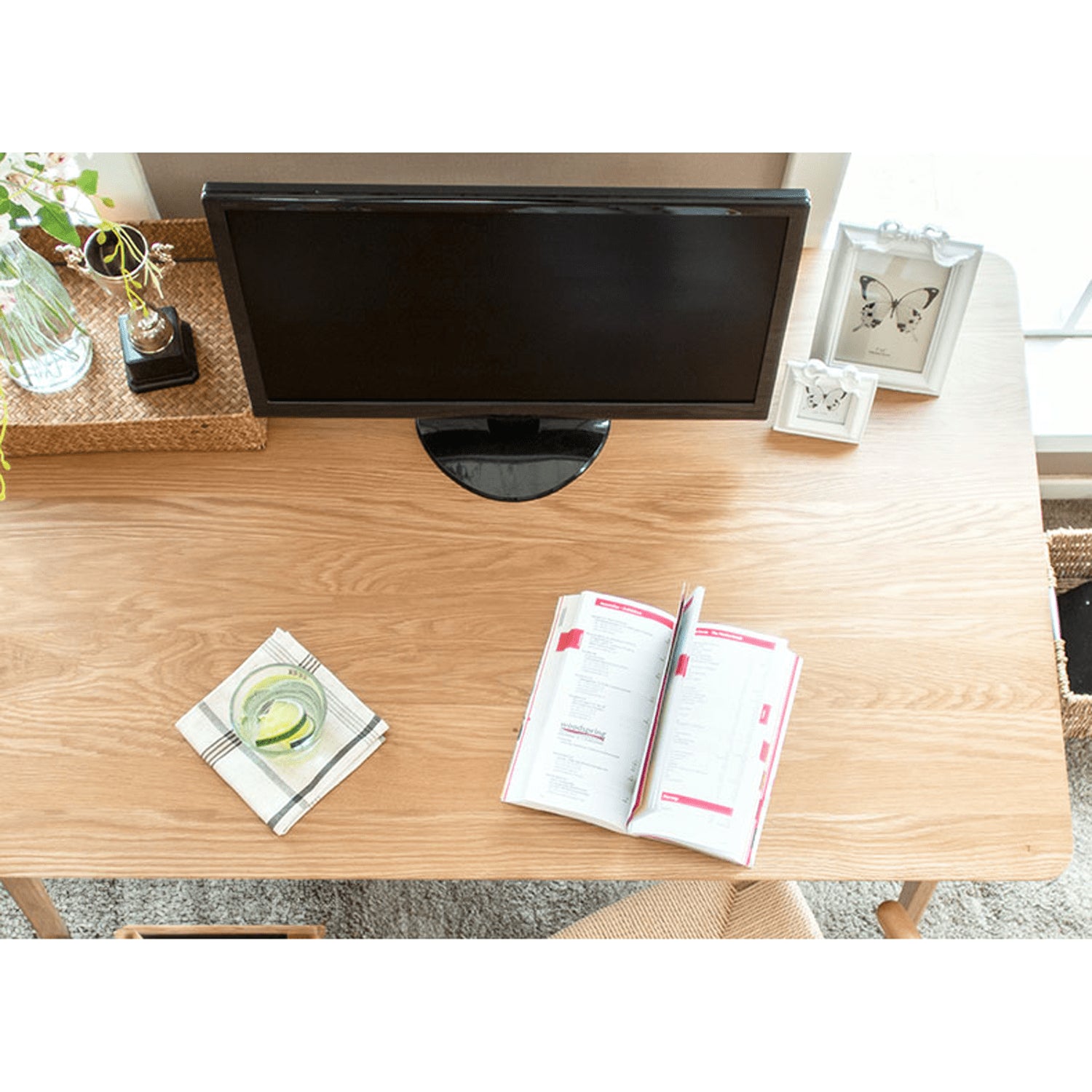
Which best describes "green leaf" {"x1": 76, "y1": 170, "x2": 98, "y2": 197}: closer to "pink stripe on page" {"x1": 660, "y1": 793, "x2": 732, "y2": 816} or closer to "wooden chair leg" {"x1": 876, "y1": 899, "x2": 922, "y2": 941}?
"pink stripe on page" {"x1": 660, "y1": 793, "x2": 732, "y2": 816}

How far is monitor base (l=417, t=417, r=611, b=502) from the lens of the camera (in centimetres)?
147

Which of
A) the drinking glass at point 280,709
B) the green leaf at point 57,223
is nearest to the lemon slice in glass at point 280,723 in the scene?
the drinking glass at point 280,709

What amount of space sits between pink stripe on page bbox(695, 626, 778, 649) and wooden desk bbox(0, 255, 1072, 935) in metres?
0.05

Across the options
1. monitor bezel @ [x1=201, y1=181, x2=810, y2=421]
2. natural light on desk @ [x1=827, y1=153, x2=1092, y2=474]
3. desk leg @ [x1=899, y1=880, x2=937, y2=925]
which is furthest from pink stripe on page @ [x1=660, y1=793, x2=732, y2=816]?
natural light on desk @ [x1=827, y1=153, x2=1092, y2=474]

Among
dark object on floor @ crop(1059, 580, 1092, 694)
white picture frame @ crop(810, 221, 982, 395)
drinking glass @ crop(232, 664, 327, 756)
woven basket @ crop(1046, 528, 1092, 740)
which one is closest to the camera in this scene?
drinking glass @ crop(232, 664, 327, 756)

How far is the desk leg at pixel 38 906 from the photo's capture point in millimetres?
1576

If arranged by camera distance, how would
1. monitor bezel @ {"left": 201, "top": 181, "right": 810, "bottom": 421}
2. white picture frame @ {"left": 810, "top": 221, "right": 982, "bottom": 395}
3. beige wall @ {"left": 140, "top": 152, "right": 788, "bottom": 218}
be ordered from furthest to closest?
beige wall @ {"left": 140, "top": 152, "right": 788, "bottom": 218} → white picture frame @ {"left": 810, "top": 221, "right": 982, "bottom": 395} → monitor bezel @ {"left": 201, "top": 181, "right": 810, "bottom": 421}

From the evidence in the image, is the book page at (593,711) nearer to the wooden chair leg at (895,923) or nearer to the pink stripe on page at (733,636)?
the pink stripe on page at (733,636)

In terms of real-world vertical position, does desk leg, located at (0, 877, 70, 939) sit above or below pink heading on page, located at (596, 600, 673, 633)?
below

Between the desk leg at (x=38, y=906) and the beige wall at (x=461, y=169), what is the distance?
1.01 m

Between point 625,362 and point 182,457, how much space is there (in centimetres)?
62
